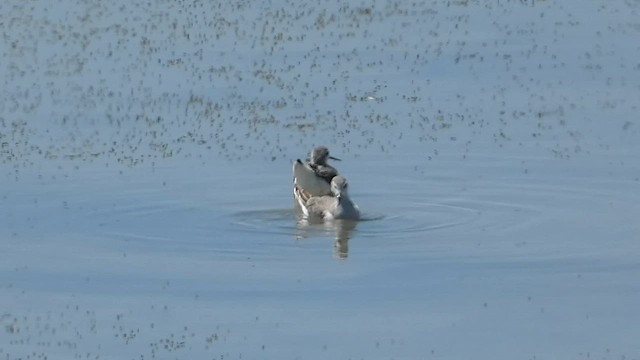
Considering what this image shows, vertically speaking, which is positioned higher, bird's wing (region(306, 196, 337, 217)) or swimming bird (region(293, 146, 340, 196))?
swimming bird (region(293, 146, 340, 196))

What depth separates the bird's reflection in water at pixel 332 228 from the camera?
1930 cm

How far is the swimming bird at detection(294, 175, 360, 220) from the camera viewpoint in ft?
66.0

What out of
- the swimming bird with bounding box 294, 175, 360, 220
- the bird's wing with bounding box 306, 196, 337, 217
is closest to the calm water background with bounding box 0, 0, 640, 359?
the swimming bird with bounding box 294, 175, 360, 220

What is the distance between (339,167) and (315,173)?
1.36 m

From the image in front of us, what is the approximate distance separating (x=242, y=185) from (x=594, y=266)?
533 cm

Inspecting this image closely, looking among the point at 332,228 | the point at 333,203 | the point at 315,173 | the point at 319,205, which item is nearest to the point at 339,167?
the point at 315,173

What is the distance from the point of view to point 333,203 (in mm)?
20562

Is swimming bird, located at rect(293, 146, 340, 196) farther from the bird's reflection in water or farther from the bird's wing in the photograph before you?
the bird's reflection in water

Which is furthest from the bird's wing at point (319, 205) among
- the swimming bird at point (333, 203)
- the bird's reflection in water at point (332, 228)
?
the bird's reflection in water at point (332, 228)

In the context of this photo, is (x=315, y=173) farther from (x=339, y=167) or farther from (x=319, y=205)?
(x=339, y=167)

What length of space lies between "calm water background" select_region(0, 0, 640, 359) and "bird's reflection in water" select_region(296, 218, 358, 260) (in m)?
0.06

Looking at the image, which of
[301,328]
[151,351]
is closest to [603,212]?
[301,328]

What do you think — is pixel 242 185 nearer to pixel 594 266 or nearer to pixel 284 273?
pixel 284 273

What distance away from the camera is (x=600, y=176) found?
2128 centimetres
